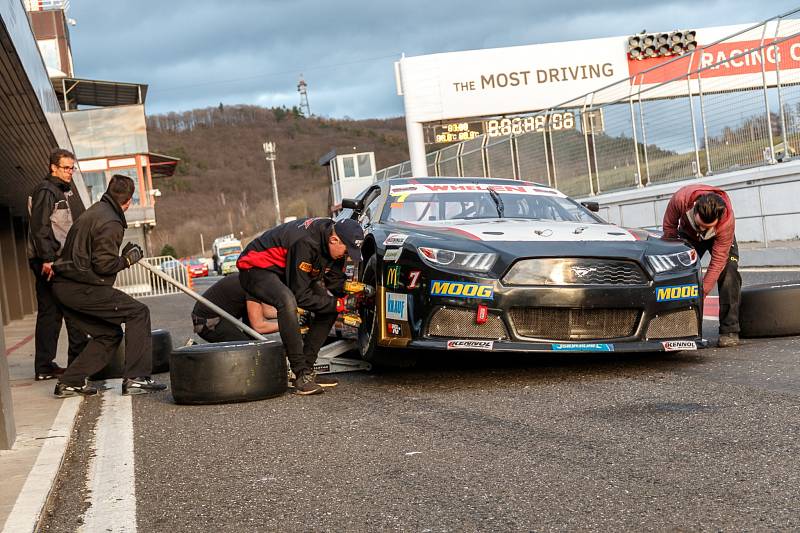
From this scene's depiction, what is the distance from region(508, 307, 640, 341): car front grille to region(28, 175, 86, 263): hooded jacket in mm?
3758

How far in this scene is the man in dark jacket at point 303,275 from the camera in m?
6.62

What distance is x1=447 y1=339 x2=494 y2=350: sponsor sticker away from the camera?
6281mm

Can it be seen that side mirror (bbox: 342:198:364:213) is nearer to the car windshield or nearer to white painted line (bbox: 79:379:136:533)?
the car windshield

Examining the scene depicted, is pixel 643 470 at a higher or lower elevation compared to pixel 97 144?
lower

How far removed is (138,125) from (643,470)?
1878 inches

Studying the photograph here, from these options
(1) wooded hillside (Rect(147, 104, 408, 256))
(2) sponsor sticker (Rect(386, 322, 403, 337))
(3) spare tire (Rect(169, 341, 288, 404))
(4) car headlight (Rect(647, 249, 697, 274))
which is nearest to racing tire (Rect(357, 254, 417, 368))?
(2) sponsor sticker (Rect(386, 322, 403, 337))

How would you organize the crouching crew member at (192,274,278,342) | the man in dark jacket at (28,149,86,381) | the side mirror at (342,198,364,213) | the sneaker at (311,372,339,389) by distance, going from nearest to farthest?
1. the sneaker at (311,372,339,389)
2. the man in dark jacket at (28,149,86,381)
3. the side mirror at (342,198,364,213)
4. the crouching crew member at (192,274,278,342)

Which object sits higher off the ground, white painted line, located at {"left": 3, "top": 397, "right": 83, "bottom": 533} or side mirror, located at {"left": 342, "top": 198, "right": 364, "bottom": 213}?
side mirror, located at {"left": 342, "top": 198, "right": 364, "bottom": 213}

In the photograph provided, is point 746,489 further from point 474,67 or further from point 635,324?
point 474,67

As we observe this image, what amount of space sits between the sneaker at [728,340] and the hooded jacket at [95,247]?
4.26m

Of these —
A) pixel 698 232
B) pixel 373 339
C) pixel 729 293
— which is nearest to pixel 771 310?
pixel 729 293

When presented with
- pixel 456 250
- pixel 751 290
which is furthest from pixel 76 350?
pixel 751 290

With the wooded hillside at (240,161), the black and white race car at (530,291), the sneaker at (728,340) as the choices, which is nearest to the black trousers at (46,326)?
the black and white race car at (530,291)

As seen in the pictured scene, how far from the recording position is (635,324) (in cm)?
650
